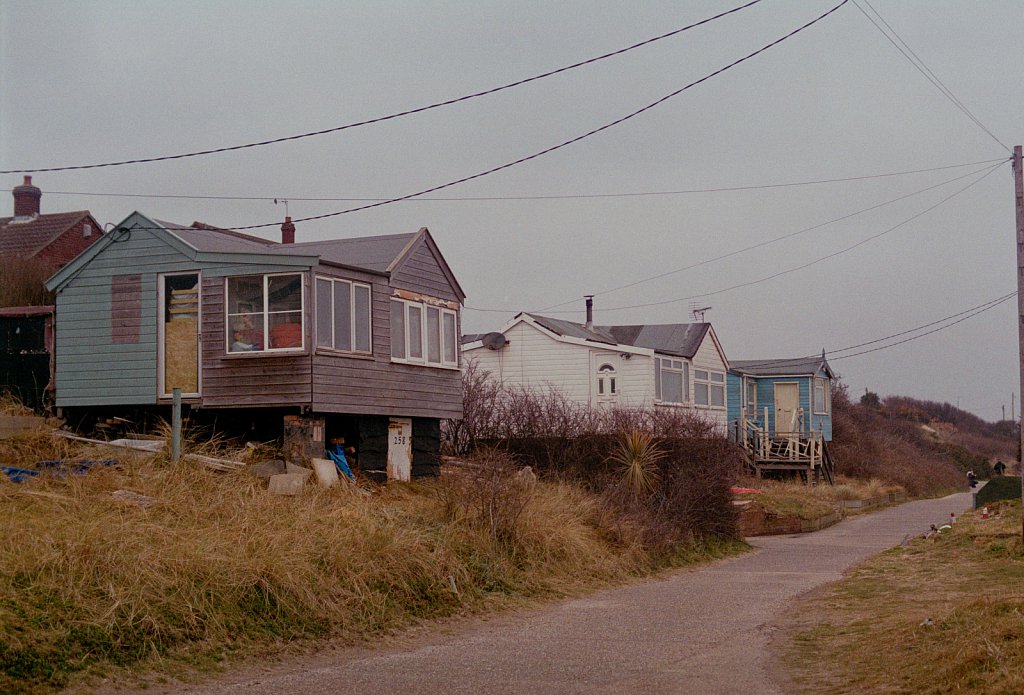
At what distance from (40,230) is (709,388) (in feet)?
77.7

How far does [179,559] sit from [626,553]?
832 cm

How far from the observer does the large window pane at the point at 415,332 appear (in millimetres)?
23156

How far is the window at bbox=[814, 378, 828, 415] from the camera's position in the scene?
156ft

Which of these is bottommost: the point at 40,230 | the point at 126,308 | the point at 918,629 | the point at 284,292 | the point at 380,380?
the point at 918,629

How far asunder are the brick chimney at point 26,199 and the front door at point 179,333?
21212mm

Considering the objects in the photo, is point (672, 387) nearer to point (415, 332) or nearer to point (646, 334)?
point (646, 334)

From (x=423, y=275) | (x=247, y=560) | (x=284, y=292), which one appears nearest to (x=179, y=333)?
(x=284, y=292)

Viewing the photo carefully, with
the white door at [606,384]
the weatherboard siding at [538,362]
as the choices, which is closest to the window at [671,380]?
the white door at [606,384]

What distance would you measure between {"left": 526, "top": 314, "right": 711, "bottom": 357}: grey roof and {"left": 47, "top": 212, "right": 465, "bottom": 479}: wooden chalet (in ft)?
49.8

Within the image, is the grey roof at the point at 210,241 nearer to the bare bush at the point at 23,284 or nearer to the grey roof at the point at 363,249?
the grey roof at the point at 363,249

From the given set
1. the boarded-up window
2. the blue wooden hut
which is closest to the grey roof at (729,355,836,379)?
the blue wooden hut

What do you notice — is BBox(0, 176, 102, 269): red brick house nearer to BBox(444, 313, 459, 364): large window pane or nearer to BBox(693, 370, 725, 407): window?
BBox(444, 313, 459, 364): large window pane

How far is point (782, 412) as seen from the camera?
47.7 meters

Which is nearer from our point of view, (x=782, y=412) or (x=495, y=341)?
(x=495, y=341)
